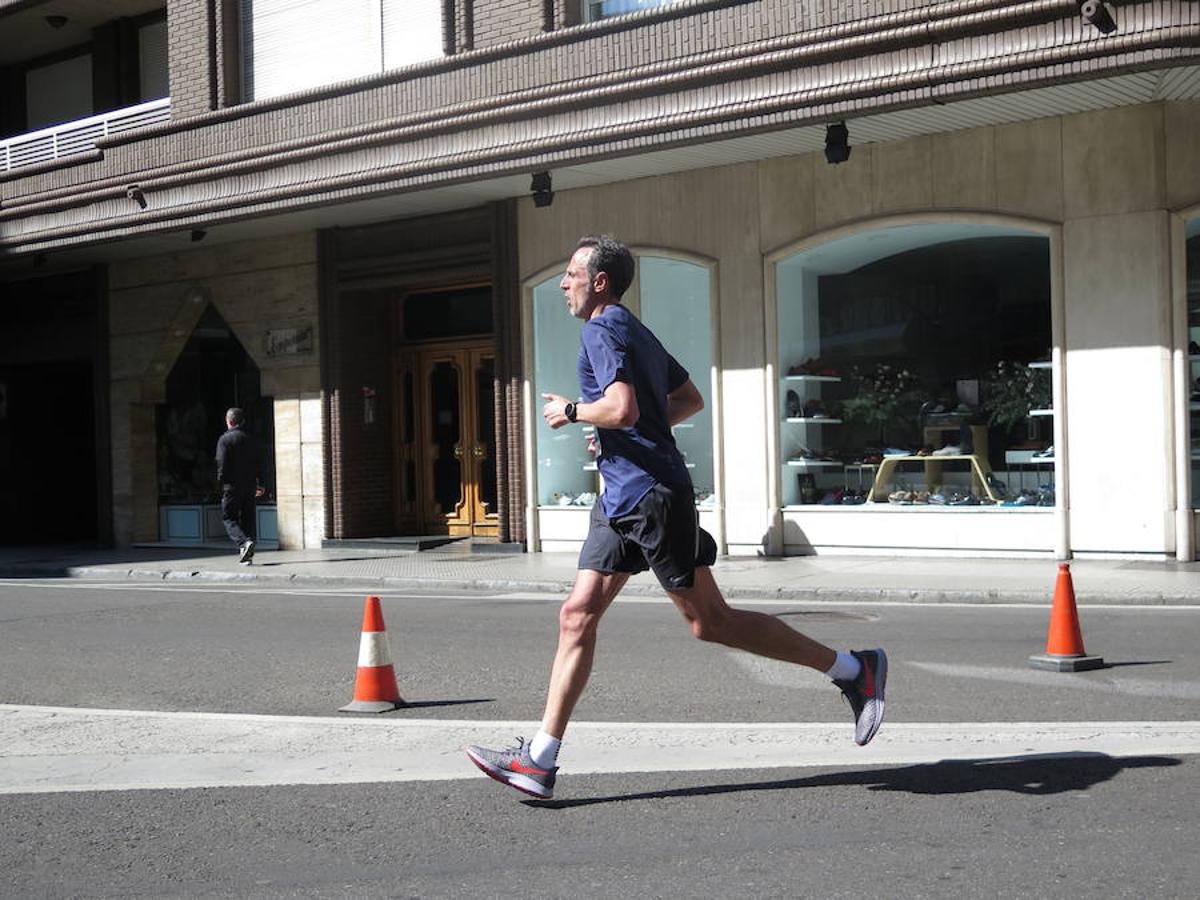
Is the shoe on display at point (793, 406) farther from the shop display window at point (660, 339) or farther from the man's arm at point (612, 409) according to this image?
the man's arm at point (612, 409)

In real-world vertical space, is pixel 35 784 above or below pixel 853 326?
below

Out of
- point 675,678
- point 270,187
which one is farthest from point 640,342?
point 270,187

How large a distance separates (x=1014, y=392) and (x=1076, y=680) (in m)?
8.08

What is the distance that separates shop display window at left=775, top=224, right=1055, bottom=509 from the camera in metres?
15.5

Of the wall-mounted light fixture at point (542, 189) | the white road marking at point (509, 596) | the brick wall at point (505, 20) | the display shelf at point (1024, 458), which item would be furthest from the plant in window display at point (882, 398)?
the brick wall at point (505, 20)

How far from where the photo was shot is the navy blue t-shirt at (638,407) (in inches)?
210

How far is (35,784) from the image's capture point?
5.88 m

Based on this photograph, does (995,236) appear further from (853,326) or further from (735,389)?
(735,389)

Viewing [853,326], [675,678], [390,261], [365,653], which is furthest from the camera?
[390,261]

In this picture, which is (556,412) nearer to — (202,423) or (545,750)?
(545,750)

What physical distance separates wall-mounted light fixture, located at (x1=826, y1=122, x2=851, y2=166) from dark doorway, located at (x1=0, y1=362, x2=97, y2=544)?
13699mm

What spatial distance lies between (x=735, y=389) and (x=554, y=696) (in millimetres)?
11814

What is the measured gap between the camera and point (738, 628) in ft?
18.1

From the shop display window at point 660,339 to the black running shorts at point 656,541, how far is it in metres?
11.5
